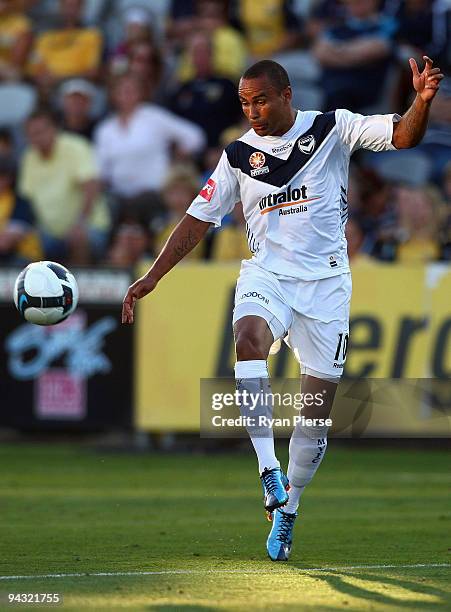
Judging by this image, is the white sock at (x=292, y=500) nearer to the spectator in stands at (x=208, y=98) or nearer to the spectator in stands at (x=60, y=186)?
the spectator in stands at (x=60, y=186)

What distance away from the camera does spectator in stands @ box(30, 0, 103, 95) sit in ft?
59.9

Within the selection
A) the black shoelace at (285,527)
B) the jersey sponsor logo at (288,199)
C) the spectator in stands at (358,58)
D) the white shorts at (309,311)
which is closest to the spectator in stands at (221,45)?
the spectator in stands at (358,58)

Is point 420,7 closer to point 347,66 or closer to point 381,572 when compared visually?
point 347,66

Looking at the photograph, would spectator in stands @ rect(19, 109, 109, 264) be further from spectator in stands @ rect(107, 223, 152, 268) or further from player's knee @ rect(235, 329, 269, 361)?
player's knee @ rect(235, 329, 269, 361)

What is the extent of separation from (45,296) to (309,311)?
1.64 m

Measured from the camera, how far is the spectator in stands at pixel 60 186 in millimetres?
15906

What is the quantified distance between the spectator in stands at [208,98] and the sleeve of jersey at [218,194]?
882cm

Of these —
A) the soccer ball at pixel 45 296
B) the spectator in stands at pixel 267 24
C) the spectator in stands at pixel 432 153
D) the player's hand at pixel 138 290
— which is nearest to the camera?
the player's hand at pixel 138 290

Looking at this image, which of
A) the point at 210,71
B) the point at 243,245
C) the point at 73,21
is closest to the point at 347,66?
the point at 210,71

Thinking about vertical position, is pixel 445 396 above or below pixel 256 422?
below

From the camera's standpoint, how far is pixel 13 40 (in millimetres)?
19172

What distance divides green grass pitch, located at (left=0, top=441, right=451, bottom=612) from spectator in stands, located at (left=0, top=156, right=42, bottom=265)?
97.4 inches

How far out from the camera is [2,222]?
1617cm

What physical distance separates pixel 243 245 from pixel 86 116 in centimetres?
365
